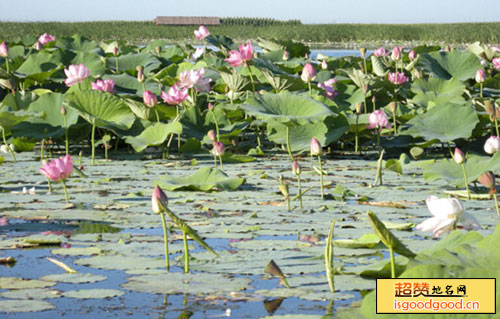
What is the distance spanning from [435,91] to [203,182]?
266 cm

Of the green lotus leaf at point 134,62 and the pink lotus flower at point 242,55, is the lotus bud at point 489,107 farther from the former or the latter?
the green lotus leaf at point 134,62

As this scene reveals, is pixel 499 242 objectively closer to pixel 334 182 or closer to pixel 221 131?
pixel 334 182

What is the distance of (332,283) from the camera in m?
1.86

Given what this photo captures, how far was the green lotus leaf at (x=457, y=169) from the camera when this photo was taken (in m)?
3.16

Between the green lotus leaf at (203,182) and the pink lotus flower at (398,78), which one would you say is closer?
the green lotus leaf at (203,182)

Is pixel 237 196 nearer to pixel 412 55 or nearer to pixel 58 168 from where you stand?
pixel 58 168

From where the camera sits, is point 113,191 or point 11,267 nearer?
point 11,267

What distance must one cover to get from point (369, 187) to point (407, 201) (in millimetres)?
356

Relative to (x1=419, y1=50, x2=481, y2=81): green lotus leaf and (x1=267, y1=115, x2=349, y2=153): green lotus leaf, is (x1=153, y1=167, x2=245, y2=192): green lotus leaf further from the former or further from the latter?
(x1=419, y1=50, x2=481, y2=81): green lotus leaf

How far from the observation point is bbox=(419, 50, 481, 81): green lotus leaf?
5988 mm

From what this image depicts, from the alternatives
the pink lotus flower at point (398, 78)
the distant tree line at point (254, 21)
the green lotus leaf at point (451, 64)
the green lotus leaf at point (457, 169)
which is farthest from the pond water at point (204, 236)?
the distant tree line at point (254, 21)

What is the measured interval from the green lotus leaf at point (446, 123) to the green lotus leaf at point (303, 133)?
424 millimetres

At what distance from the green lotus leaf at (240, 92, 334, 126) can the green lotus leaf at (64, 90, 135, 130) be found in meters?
0.76

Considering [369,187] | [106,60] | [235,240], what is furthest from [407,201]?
[106,60]
